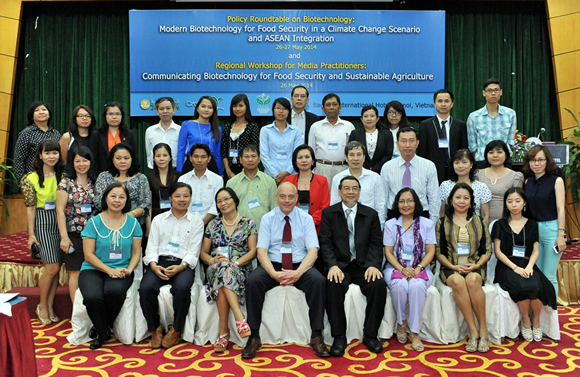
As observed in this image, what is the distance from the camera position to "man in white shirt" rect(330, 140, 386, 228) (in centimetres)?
371

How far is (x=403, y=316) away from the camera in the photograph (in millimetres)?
3264

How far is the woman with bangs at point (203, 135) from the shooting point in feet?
14.0

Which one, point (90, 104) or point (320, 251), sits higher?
point (90, 104)

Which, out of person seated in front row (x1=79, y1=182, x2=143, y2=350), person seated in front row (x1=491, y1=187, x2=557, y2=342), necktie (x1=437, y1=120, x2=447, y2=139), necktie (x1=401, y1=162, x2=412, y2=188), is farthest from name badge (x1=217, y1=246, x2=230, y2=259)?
necktie (x1=437, y1=120, x2=447, y2=139)

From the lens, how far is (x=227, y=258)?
338 cm

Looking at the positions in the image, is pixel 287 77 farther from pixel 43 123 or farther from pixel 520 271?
pixel 520 271

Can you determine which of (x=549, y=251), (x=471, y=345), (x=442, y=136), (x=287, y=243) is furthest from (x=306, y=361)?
(x=442, y=136)

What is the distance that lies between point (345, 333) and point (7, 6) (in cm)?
583

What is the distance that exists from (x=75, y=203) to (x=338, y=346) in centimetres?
211

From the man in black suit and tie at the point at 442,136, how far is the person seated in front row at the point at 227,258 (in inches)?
69.0

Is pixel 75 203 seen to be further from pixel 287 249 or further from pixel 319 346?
pixel 319 346

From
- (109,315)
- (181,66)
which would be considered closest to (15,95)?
(181,66)

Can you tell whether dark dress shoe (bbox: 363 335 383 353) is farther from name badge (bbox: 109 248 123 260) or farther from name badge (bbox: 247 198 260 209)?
A: name badge (bbox: 109 248 123 260)

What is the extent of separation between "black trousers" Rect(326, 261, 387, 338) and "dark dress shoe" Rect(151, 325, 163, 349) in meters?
1.11
